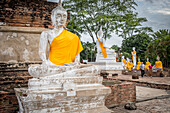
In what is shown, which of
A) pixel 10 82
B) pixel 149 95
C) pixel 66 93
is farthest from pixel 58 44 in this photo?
pixel 149 95

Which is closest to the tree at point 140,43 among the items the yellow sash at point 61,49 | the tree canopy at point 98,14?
the tree canopy at point 98,14

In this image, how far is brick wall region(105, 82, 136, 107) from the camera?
14.6 feet

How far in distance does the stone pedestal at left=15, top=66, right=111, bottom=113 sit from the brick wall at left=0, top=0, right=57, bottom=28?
296 cm

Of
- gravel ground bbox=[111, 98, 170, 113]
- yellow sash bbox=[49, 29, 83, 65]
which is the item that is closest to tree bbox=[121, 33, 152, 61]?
gravel ground bbox=[111, 98, 170, 113]

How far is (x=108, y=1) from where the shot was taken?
2173 centimetres

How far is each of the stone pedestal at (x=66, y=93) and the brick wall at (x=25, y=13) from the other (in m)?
2.96

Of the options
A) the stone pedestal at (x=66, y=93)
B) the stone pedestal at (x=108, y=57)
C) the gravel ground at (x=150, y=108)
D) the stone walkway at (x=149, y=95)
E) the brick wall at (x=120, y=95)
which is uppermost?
the stone pedestal at (x=108, y=57)

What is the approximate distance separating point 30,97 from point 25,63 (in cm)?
271

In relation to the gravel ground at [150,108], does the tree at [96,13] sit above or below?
above

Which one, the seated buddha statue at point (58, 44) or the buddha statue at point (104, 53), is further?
the buddha statue at point (104, 53)

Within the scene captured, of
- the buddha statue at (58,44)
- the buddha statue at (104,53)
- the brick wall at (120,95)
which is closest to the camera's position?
the buddha statue at (58,44)

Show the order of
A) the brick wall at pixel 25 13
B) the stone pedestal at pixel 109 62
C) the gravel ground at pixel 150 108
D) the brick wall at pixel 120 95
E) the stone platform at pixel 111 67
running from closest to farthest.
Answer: the gravel ground at pixel 150 108, the brick wall at pixel 120 95, the brick wall at pixel 25 13, the stone platform at pixel 111 67, the stone pedestal at pixel 109 62

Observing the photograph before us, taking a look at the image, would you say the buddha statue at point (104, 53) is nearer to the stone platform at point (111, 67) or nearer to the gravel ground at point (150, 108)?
the stone platform at point (111, 67)

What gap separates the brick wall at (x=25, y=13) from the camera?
502 cm
